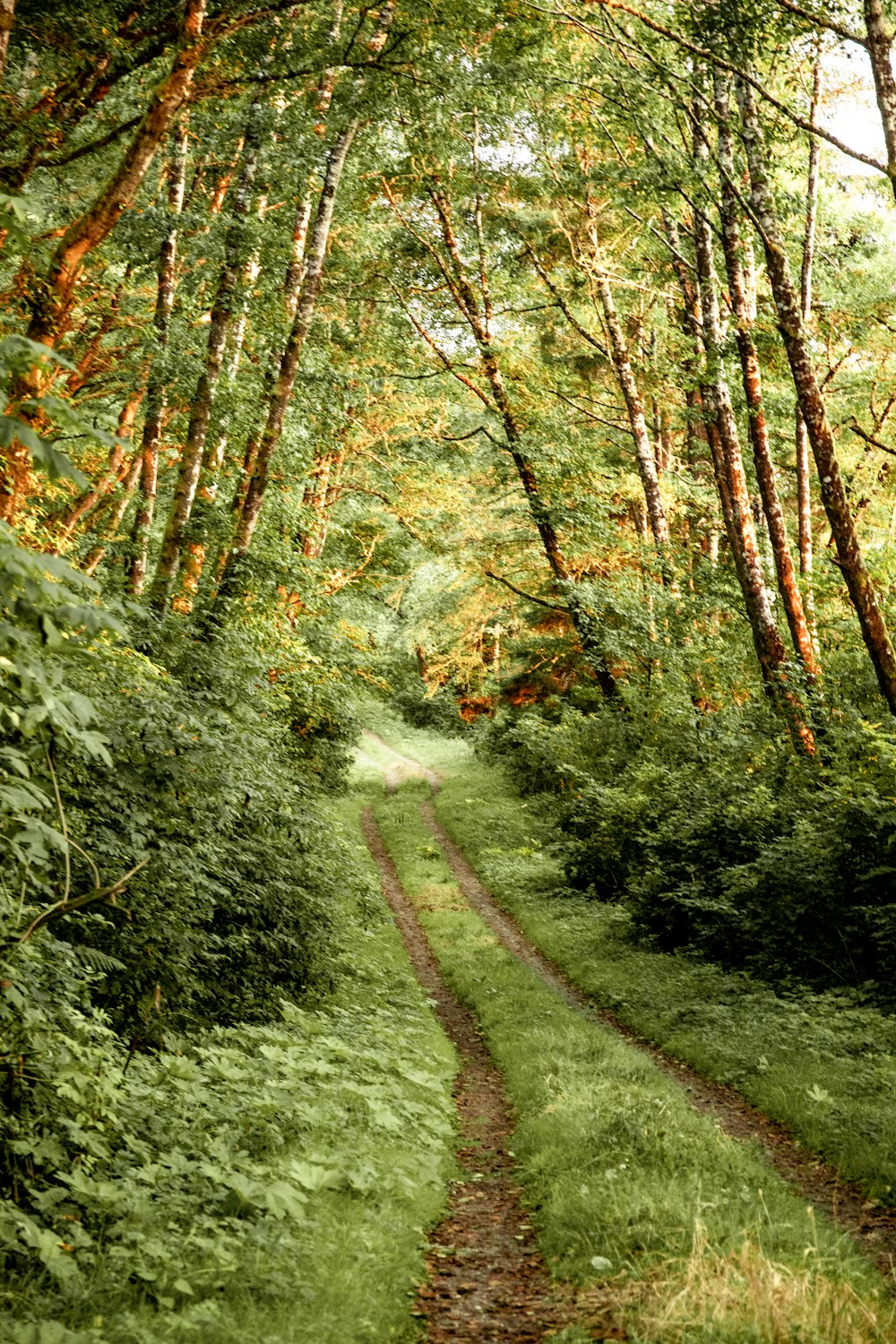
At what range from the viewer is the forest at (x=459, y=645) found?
15.1 ft

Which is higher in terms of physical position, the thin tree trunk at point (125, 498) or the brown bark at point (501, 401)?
the brown bark at point (501, 401)

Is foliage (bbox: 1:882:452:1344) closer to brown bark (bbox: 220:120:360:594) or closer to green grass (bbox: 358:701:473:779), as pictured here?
brown bark (bbox: 220:120:360:594)

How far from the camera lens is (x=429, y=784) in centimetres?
3269

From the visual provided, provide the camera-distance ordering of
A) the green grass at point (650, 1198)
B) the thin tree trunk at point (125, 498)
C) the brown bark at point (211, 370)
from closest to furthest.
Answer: the green grass at point (650, 1198) → the brown bark at point (211, 370) → the thin tree trunk at point (125, 498)

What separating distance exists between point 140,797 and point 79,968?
205cm

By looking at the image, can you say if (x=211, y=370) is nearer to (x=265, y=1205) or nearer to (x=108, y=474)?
(x=108, y=474)

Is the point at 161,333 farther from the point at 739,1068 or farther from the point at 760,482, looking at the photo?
the point at 739,1068

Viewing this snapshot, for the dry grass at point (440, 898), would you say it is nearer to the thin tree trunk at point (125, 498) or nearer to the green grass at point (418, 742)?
the thin tree trunk at point (125, 498)

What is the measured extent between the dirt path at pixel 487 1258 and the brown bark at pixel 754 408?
863 centimetres

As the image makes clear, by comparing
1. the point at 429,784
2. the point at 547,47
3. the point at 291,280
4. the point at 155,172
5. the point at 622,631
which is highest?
the point at 547,47

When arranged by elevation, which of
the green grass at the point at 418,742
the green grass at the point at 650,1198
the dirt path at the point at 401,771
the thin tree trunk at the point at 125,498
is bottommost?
the dirt path at the point at 401,771

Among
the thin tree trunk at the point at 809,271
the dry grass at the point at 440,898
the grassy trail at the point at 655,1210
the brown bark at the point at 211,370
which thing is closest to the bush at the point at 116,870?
the brown bark at the point at 211,370

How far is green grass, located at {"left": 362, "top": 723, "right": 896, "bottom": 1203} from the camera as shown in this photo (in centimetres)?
716

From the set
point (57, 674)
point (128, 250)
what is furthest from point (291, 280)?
point (57, 674)
